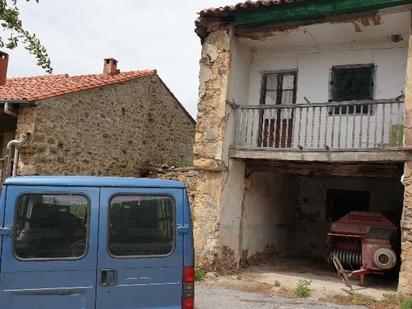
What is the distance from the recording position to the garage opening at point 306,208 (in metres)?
9.81

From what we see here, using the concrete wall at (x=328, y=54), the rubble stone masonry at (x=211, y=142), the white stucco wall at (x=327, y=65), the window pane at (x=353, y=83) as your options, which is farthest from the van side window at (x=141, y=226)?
the window pane at (x=353, y=83)

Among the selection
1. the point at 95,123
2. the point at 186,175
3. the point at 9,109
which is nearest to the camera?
the point at 9,109

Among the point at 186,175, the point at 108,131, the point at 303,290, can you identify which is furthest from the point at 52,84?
the point at 303,290

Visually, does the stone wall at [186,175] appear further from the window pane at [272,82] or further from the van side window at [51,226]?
the van side window at [51,226]

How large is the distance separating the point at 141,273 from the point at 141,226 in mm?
423

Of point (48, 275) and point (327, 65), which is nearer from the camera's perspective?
point (48, 275)

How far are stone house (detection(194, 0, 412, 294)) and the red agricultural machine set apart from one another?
897mm

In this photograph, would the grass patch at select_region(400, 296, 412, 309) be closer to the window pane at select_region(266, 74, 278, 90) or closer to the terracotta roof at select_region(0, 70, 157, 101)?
the window pane at select_region(266, 74, 278, 90)

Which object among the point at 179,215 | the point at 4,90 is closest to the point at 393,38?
the point at 179,215

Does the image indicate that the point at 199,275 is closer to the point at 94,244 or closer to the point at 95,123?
the point at 94,244

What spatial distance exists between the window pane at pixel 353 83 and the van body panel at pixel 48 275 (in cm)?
726

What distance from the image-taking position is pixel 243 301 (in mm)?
7453

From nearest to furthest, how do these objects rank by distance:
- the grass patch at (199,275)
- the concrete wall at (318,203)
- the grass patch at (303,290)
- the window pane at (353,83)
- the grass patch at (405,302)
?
the grass patch at (405,302) < the grass patch at (303,290) < the grass patch at (199,275) < the window pane at (353,83) < the concrete wall at (318,203)

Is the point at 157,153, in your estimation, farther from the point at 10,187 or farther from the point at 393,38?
the point at 10,187
